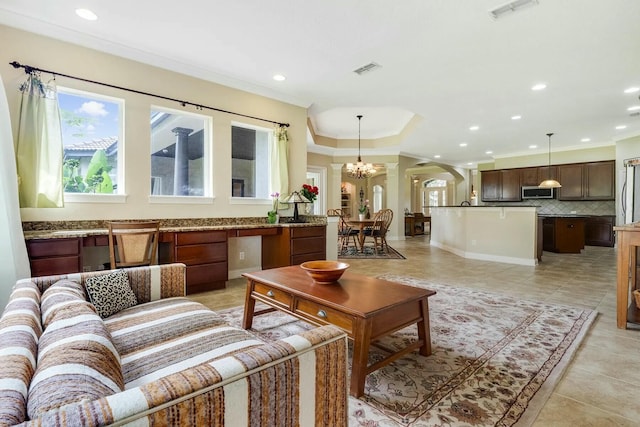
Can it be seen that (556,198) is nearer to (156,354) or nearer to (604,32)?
(604,32)

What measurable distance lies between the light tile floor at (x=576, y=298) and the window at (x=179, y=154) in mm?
1454

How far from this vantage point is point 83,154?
11.3 ft

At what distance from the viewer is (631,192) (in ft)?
21.0

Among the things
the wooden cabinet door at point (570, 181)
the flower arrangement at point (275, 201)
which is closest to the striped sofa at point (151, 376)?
the flower arrangement at point (275, 201)

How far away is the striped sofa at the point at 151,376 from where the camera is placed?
1.91ft

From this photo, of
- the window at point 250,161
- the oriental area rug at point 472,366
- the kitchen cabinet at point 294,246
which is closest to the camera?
the oriental area rug at point 472,366

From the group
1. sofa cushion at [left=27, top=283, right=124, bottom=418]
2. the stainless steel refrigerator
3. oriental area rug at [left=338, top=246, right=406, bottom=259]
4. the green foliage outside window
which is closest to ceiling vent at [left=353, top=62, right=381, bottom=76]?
the green foliage outside window

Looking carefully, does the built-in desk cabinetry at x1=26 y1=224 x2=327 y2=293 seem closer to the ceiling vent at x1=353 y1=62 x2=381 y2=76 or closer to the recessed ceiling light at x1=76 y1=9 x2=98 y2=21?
the recessed ceiling light at x1=76 y1=9 x2=98 y2=21

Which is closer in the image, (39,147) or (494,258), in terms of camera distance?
(39,147)

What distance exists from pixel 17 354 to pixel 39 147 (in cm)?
320

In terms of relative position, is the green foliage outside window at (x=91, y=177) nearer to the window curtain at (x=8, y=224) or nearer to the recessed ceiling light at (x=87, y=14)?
the window curtain at (x=8, y=224)

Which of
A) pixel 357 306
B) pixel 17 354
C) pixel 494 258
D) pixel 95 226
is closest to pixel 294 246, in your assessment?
pixel 95 226

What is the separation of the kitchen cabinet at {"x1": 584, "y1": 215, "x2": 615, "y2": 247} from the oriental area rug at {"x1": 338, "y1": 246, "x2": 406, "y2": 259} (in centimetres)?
560

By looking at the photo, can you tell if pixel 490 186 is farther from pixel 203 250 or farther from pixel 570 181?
pixel 203 250
